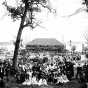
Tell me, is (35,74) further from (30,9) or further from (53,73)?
(30,9)

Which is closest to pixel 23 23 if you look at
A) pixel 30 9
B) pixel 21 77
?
pixel 30 9

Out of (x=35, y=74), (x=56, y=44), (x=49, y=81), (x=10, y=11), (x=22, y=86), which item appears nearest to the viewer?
(x=22, y=86)

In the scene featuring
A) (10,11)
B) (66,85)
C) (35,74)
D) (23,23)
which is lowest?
(66,85)

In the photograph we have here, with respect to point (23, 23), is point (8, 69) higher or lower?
lower

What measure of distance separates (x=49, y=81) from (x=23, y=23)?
6.30m

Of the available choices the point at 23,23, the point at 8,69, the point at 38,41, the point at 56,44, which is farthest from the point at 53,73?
the point at 38,41

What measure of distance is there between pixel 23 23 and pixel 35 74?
6321mm

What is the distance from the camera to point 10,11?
50.1 feet

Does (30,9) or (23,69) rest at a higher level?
(30,9)

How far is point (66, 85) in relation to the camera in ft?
34.1

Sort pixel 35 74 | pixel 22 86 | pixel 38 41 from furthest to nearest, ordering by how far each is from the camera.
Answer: pixel 38 41, pixel 35 74, pixel 22 86

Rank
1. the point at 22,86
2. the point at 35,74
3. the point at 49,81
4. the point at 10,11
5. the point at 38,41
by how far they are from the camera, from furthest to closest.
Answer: the point at 38,41 < the point at 10,11 < the point at 49,81 < the point at 35,74 < the point at 22,86

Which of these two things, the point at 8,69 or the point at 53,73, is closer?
the point at 53,73

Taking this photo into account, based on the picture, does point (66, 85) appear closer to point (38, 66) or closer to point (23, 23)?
point (38, 66)
